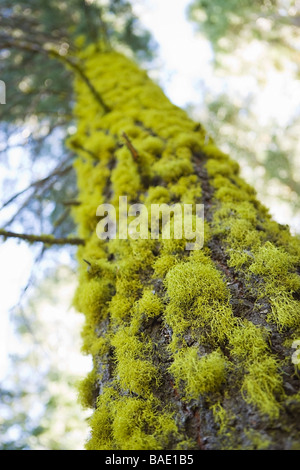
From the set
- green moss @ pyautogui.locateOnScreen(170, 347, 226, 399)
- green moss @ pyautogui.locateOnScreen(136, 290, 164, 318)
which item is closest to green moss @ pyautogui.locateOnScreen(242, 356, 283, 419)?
green moss @ pyautogui.locateOnScreen(170, 347, 226, 399)

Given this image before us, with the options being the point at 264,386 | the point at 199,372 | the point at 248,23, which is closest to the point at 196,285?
the point at 199,372

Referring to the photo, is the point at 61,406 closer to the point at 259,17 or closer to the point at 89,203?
the point at 89,203

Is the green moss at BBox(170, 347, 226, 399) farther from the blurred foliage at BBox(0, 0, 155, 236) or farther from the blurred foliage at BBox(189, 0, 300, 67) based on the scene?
the blurred foliage at BBox(189, 0, 300, 67)

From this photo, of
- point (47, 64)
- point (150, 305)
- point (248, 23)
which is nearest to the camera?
point (150, 305)

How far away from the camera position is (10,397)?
17.0 ft

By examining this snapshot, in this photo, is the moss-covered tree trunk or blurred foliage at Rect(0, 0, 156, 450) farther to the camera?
blurred foliage at Rect(0, 0, 156, 450)

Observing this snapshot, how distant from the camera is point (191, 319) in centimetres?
146

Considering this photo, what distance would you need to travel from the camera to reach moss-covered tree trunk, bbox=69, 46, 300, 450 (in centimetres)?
116

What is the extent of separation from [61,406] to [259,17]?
10.8m

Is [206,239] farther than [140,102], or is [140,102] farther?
[140,102]

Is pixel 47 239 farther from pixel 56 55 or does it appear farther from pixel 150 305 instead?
pixel 56 55

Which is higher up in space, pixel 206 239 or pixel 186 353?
pixel 206 239

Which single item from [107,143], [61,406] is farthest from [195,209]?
[61,406]
